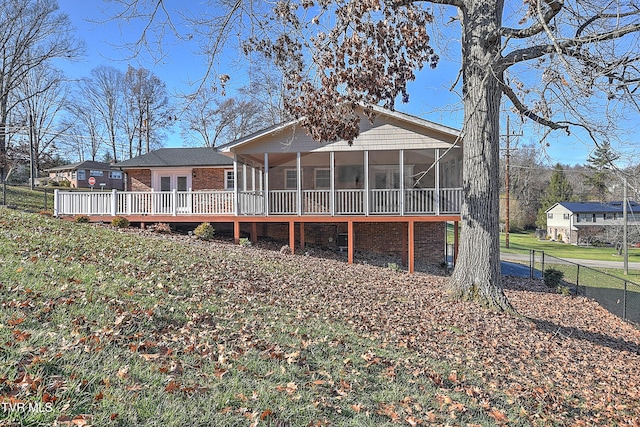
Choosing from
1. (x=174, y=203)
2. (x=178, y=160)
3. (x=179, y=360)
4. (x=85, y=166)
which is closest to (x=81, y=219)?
(x=174, y=203)

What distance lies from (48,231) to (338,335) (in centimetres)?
768

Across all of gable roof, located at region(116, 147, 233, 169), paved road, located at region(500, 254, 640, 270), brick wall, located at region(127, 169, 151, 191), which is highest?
gable roof, located at region(116, 147, 233, 169)

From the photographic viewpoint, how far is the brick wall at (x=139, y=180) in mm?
18516

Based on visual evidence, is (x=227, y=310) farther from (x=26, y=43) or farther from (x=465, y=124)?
(x=26, y=43)

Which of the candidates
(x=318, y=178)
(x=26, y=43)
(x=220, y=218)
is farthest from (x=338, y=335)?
(x=26, y=43)

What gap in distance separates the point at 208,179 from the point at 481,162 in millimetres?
13760

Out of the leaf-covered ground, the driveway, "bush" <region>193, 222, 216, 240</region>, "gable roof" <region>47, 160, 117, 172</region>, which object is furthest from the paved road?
"gable roof" <region>47, 160, 117, 172</region>

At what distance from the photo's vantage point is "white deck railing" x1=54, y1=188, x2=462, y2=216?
13586mm

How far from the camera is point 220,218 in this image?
1433cm

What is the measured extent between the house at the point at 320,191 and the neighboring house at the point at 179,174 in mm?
50

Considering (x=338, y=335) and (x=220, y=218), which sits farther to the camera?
(x=220, y=218)

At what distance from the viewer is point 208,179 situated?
18.4 metres

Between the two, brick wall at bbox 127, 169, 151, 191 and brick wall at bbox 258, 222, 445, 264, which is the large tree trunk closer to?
brick wall at bbox 258, 222, 445, 264

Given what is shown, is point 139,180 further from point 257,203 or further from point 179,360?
point 179,360
